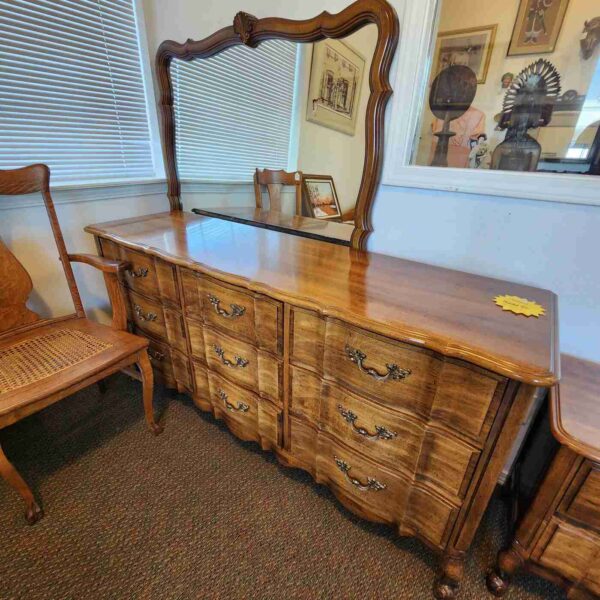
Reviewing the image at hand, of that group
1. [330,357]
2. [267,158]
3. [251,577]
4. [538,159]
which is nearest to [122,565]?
[251,577]

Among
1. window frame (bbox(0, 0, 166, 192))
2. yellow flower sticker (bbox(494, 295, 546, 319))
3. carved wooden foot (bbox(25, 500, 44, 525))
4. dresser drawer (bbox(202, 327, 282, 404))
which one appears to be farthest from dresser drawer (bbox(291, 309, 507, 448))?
window frame (bbox(0, 0, 166, 192))

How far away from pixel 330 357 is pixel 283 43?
122cm

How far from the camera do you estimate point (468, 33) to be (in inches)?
35.0

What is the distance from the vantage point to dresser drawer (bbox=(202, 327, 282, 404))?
102 cm

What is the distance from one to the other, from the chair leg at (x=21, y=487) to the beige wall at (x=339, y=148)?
1.43m

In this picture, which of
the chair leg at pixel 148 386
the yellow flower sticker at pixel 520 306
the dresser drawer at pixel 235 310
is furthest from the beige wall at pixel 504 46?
the chair leg at pixel 148 386

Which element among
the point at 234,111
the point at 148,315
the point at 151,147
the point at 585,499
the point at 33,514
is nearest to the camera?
the point at 585,499

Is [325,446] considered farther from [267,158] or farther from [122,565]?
[267,158]

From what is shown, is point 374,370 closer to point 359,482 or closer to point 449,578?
point 359,482

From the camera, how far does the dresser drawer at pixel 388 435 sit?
75 centimetres

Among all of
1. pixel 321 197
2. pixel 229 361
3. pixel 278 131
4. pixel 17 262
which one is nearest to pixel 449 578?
pixel 229 361

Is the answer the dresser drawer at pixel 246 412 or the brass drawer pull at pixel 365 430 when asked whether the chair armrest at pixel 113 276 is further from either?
the brass drawer pull at pixel 365 430

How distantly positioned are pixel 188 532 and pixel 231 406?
43cm

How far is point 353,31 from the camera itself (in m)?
1.00
